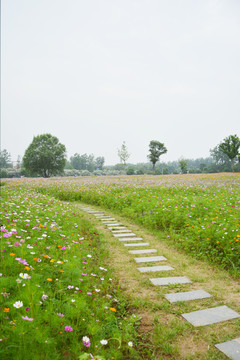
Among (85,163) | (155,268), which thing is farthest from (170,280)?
(85,163)

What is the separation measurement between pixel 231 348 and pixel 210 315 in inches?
21.2

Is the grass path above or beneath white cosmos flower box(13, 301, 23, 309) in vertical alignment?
beneath

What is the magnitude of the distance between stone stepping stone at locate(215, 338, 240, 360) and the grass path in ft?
0.16

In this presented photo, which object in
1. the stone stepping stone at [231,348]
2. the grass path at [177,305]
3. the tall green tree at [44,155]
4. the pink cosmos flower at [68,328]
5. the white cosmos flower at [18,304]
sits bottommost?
the grass path at [177,305]

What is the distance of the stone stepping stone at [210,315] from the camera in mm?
2523

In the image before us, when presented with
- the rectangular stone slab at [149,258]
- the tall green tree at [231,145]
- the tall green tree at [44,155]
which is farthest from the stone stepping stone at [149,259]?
the tall green tree at [44,155]

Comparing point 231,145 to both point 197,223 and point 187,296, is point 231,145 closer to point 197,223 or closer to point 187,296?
point 197,223

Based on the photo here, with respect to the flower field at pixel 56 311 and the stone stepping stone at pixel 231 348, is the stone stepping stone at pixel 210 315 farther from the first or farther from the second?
the flower field at pixel 56 311

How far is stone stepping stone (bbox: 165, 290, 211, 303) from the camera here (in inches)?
119

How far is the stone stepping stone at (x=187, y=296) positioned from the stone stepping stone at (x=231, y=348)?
2.80 ft

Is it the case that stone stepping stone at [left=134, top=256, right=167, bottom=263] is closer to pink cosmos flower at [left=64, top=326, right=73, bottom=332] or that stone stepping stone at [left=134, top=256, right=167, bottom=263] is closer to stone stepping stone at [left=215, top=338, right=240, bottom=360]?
stone stepping stone at [left=215, top=338, right=240, bottom=360]

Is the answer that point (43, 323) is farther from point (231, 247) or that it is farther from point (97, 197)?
point (97, 197)

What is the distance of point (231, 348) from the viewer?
6.91 feet

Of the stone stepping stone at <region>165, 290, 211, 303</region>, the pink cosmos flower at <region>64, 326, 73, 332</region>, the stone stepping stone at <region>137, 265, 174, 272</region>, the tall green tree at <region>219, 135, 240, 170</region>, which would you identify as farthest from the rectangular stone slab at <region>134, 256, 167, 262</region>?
the tall green tree at <region>219, 135, 240, 170</region>
